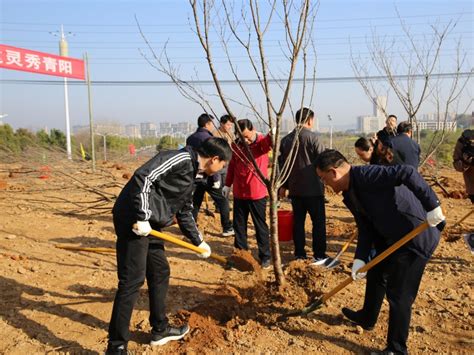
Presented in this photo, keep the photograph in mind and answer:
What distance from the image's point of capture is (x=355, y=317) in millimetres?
3232

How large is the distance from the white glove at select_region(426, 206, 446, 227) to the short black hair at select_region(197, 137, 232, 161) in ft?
4.24

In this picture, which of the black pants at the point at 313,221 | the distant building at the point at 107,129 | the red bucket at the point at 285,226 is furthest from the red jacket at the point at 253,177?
the distant building at the point at 107,129

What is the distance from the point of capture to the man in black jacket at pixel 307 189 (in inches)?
174

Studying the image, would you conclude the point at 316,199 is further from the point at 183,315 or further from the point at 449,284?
the point at 183,315

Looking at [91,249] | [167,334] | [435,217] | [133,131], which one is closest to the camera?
[435,217]

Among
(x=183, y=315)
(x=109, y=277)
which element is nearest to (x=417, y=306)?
(x=183, y=315)

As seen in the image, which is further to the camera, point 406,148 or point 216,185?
point 216,185

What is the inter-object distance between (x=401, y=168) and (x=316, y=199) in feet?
6.41

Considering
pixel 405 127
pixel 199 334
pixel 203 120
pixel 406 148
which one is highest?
pixel 203 120

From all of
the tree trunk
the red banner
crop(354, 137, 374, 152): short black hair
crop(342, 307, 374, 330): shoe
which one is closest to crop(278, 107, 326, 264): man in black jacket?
crop(354, 137, 374, 152): short black hair

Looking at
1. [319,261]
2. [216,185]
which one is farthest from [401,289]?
[216,185]

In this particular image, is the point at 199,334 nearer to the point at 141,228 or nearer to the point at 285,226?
the point at 141,228

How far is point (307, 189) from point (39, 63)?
12.8 m

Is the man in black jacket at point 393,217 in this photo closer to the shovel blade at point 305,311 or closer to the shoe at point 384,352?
the shoe at point 384,352
